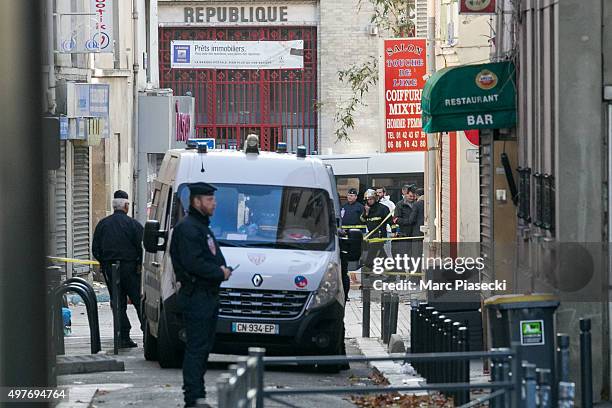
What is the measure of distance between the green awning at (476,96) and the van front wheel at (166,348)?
3.60 metres

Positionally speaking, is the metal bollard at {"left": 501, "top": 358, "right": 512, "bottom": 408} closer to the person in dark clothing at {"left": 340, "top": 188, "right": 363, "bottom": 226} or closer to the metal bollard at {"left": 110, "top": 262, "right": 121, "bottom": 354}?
the metal bollard at {"left": 110, "top": 262, "right": 121, "bottom": 354}

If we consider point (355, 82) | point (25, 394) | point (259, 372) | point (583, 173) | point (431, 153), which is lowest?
point (259, 372)

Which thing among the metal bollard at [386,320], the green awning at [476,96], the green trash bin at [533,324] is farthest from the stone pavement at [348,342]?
the green trash bin at [533,324]

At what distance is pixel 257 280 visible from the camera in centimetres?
1549

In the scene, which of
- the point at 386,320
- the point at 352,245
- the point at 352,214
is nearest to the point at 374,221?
the point at 352,214

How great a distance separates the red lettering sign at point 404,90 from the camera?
28.1 metres

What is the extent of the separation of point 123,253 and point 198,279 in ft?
21.5

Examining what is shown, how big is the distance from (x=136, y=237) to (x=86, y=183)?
13.1m

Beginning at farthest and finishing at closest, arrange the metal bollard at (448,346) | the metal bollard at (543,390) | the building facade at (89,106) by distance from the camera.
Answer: the building facade at (89,106) < the metal bollard at (448,346) < the metal bollard at (543,390)

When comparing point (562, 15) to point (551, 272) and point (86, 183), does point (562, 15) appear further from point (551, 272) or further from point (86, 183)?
point (86, 183)

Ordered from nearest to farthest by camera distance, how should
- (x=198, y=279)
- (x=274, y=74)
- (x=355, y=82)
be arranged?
(x=198, y=279), (x=355, y=82), (x=274, y=74)

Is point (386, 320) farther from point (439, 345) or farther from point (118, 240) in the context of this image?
point (439, 345)

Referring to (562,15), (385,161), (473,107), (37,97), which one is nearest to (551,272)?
(562,15)

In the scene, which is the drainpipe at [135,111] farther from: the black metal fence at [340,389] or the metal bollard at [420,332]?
the black metal fence at [340,389]
